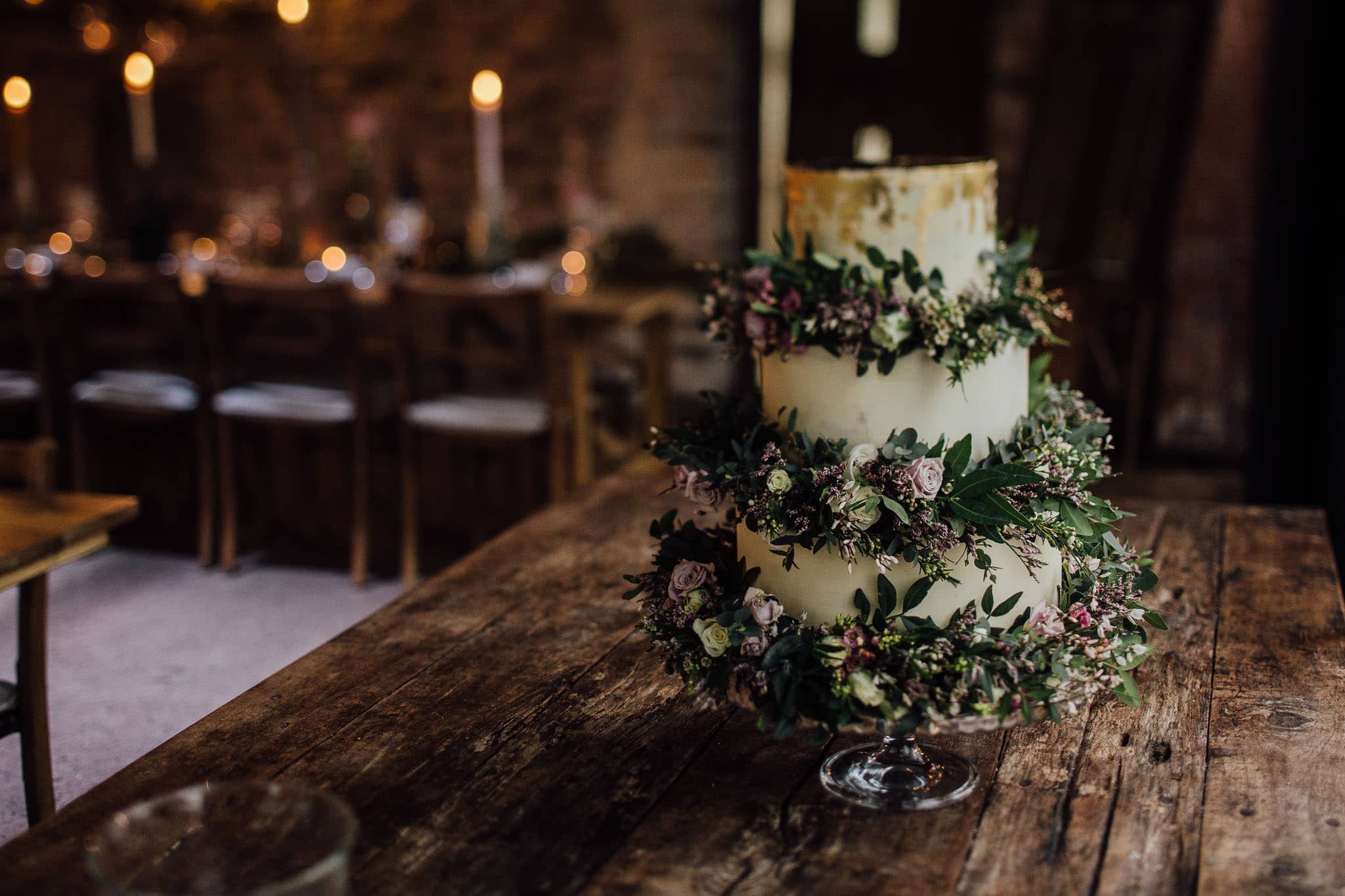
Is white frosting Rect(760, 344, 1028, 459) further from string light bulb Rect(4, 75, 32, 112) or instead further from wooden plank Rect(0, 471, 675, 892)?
string light bulb Rect(4, 75, 32, 112)

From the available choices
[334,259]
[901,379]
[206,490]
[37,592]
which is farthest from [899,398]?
[334,259]

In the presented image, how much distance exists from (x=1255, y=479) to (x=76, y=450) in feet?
12.3

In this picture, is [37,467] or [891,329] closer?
[891,329]

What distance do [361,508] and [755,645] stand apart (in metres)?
2.72

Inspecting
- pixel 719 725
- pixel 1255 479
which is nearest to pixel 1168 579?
pixel 719 725

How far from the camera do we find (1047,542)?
52.3 inches

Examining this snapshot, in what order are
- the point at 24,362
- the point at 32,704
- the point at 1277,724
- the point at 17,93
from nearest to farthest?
the point at 1277,724 < the point at 32,704 < the point at 24,362 < the point at 17,93

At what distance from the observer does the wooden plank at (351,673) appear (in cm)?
121

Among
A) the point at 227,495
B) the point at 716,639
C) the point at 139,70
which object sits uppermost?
the point at 139,70

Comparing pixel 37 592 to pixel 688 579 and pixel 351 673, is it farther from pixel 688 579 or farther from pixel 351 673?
pixel 688 579

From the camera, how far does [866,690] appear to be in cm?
119

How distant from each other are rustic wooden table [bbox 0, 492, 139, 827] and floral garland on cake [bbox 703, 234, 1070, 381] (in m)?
1.32

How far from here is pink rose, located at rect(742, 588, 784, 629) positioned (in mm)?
1287

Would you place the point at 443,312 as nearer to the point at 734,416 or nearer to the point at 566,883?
the point at 734,416
